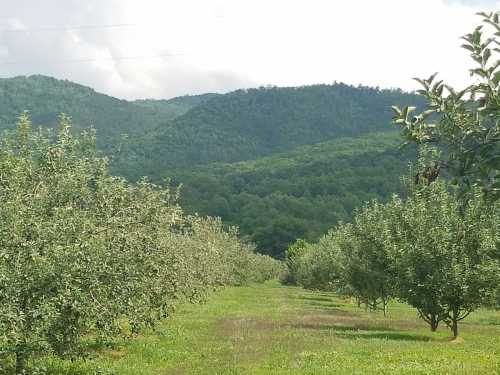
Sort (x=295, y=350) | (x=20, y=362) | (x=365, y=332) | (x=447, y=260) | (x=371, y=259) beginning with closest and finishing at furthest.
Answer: (x=20, y=362) → (x=295, y=350) → (x=447, y=260) → (x=365, y=332) → (x=371, y=259)

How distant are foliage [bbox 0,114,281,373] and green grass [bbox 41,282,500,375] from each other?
2.31 m

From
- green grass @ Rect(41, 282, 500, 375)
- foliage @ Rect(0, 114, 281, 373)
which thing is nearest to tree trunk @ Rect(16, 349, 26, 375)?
foliage @ Rect(0, 114, 281, 373)

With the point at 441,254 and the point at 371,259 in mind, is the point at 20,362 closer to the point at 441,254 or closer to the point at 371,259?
the point at 441,254

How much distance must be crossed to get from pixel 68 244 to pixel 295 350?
13.9m

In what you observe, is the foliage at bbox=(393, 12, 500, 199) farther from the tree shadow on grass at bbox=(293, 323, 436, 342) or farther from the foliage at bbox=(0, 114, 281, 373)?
the tree shadow on grass at bbox=(293, 323, 436, 342)

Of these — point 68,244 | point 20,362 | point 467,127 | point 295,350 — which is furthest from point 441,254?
point 467,127

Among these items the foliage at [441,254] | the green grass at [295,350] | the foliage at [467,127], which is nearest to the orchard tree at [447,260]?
the foliage at [441,254]

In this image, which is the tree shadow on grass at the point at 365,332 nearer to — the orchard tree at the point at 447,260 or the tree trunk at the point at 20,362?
the orchard tree at the point at 447,260

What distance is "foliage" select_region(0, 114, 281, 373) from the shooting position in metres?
16.9

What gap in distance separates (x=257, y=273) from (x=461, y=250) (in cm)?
10389

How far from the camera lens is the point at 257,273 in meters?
135

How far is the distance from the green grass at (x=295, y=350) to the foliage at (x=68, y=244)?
231 centimetres

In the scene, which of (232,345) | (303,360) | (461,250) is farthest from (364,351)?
(461,250)

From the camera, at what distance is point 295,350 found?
1111 inches
